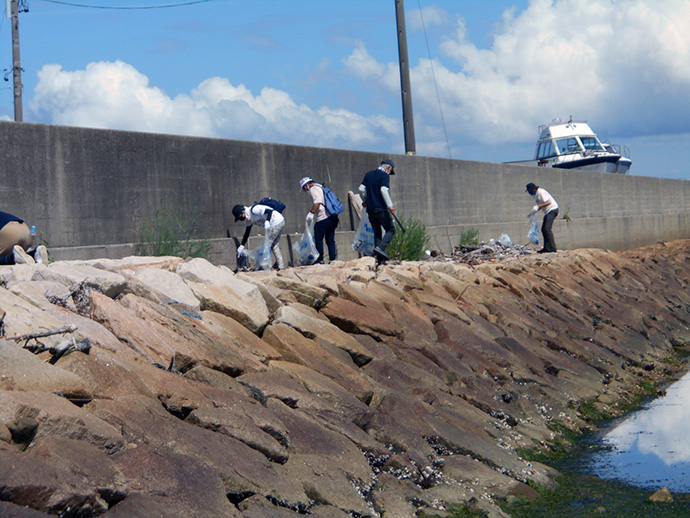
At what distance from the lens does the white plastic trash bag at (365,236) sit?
1274 cm

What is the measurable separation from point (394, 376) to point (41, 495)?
3.83 meters

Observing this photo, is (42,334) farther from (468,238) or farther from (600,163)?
(600,163)

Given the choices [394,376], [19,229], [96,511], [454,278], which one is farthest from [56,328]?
[454,278]

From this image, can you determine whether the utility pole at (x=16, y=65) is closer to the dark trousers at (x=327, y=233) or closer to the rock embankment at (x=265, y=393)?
the dark trousers at (x=327, y=233)

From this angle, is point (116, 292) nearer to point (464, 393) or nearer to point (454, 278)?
point (464, 393)

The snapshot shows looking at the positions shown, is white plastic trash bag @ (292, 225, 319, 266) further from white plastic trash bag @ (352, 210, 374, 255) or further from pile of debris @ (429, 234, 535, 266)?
pile of debris @ (429, 234, 535, 266)

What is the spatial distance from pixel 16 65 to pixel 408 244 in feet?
31.7

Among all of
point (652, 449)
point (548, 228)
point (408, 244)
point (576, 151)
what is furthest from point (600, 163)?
point (652, 449)

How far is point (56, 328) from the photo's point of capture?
4566 millimetres

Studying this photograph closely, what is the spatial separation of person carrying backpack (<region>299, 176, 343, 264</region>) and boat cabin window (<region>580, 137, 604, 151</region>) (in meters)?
23.9

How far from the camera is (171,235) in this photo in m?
10.3

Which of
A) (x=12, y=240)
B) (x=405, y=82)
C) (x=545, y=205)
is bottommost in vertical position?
(x=12, y=240)

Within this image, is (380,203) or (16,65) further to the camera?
(16,65)

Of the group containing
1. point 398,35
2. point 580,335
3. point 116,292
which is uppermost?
point 398,35
